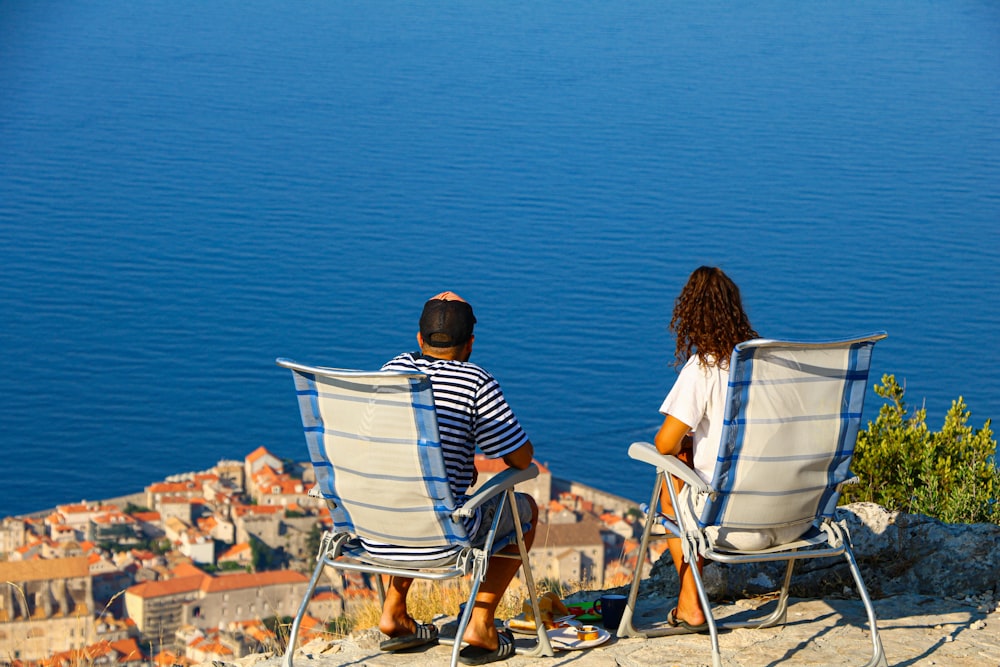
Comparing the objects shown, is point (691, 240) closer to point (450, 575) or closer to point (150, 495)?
point (150, 495)

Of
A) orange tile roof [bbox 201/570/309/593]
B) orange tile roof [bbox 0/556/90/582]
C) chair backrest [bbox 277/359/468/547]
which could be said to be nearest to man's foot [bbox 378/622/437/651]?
chair backrest [bbox 277/359/468/547]

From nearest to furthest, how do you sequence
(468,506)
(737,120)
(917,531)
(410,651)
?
(468,506), (410,651), (917,531), (737,120)

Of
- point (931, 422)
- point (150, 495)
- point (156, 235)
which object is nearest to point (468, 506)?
point (150, 495)

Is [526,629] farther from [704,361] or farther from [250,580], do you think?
[250,580]

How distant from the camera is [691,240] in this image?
58.3 m

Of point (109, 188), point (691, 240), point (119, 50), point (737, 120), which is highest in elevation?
point (119, 50)

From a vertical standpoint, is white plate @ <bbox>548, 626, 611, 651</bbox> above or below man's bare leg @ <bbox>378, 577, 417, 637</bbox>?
below

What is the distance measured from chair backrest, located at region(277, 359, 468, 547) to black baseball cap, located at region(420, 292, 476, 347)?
1.12ft

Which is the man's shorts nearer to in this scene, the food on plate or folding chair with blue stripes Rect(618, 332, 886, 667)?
the food on plate

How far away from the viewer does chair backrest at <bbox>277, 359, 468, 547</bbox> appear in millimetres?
3074

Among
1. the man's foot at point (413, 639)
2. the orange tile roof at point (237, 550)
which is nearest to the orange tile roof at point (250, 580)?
the orange tile roof at point (237, 550)

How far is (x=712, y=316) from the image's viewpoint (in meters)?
3.45

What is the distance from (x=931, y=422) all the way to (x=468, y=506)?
43336 millimetres

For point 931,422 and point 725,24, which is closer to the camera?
point 931,422
